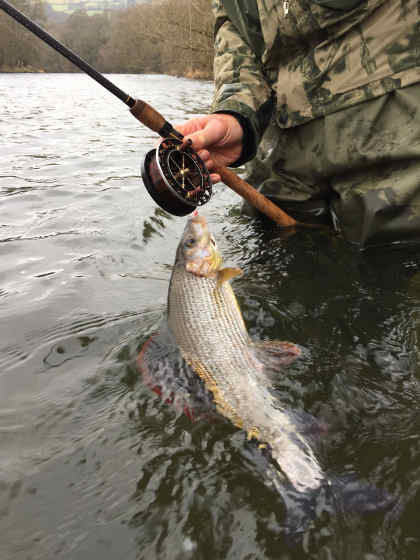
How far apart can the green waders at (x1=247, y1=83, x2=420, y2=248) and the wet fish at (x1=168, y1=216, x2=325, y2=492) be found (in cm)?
126

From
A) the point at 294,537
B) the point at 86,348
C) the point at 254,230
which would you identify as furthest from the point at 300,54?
the point at 294,537

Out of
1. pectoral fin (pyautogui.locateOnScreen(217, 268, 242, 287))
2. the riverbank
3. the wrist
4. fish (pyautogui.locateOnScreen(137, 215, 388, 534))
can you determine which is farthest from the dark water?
the riverbank

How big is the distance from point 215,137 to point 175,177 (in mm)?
635

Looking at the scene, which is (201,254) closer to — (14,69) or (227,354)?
(227,354)

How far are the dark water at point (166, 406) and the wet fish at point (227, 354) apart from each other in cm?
10

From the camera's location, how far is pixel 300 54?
330 centimetres

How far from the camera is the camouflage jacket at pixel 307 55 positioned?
9.07 feet

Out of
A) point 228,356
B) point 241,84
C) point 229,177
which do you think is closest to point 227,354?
point 228,356

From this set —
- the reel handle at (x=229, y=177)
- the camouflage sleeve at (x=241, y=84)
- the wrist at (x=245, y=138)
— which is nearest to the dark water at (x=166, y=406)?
the reel handle at (x=229, y=177)

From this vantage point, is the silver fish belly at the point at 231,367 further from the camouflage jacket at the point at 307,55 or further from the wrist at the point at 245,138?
the camouflage jacket at the point at 307,55

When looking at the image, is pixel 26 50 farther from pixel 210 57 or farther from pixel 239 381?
pixel 239 381

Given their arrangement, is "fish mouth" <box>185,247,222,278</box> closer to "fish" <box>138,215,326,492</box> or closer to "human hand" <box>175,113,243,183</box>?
"fish" <box>138,215,326,492</box>

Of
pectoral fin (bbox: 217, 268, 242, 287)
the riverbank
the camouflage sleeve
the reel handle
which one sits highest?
the riverbank

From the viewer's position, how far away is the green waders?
2.88 m
